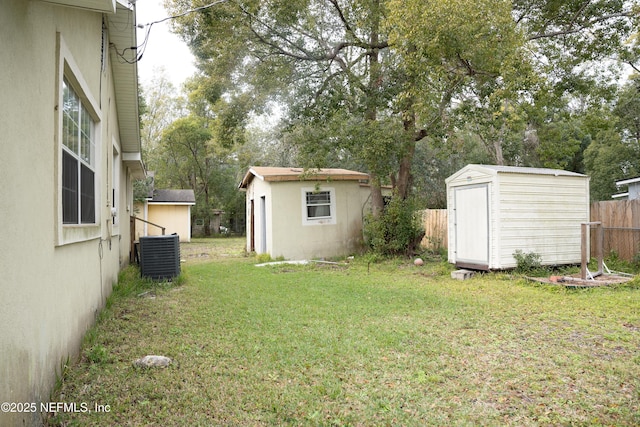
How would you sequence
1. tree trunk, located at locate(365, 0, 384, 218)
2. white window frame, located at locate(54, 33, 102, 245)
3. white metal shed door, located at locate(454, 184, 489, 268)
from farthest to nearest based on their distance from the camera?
tree trunk, located at locate(365, 0, 384, 218) < white metal shed door, located at locate(454, 184, 489, 268) < white window frame, located at locate(54, 33, 102, 245)

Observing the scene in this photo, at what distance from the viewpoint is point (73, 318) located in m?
3.86

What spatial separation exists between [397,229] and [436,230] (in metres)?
2.59

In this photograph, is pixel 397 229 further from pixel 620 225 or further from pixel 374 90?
→ pixel 620 225

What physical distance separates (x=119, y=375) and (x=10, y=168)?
81.2 inches

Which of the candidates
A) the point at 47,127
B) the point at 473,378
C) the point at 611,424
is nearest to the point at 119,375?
the point at 47,127

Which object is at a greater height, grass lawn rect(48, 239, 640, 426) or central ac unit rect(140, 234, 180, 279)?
central ac unit rect(140, 234, 180, 279)

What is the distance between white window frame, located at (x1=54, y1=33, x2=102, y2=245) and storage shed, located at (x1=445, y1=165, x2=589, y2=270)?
729cm

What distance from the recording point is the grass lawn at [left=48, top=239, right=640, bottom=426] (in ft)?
9.92

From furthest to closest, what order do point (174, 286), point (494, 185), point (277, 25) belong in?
point (277, 25) < point (494, 185) < point (174, 286)

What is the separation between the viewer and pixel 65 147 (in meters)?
3.96

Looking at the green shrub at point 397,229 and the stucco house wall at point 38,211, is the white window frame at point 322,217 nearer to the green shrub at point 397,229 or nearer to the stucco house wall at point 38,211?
the green shrub at point 397,229

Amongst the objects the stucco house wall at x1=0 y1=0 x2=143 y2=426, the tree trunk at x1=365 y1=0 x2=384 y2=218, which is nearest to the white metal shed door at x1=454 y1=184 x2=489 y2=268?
the tree trunk at x1=365 y1=0 x2=384 y2=218

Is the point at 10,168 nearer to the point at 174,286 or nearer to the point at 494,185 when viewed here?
the point at 174,286

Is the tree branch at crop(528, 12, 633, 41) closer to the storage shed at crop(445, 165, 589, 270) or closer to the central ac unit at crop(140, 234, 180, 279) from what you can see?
the storage shed at crop(445, 165, 589, 270)
